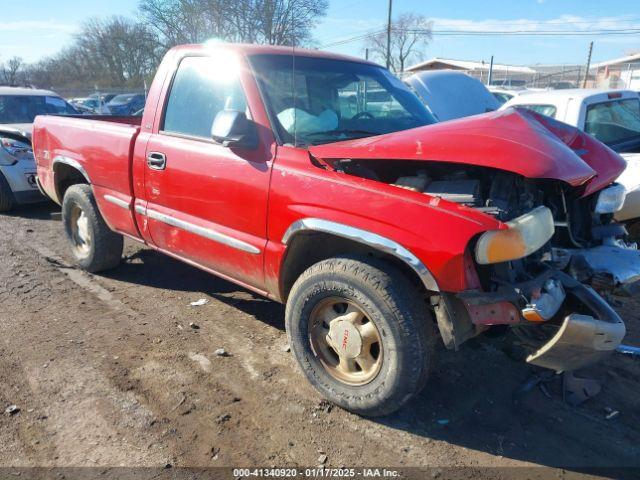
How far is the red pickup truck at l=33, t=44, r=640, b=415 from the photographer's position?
2408 mm

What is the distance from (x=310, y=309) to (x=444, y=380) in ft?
3.32

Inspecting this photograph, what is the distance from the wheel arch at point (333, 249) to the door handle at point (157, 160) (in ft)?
4.13

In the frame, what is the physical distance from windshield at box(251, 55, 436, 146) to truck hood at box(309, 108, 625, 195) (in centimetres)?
41

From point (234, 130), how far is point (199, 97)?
864mm

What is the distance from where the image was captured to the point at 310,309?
294 centimetres

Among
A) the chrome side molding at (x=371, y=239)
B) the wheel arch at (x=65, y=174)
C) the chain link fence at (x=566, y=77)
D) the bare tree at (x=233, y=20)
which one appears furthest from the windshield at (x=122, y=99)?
the chrome side molding at (x=371, y=239)

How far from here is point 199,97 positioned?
144 inches

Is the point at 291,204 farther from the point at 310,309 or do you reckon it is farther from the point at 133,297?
the point at 133,297

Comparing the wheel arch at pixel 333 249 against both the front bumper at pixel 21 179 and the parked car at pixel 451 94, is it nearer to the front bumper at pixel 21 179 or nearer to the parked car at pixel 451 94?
the parked car at pixel 451 94

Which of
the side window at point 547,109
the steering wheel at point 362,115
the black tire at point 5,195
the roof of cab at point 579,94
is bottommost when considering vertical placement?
the black tire at point 5,195

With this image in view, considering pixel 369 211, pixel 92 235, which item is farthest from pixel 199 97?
pixel 92 235

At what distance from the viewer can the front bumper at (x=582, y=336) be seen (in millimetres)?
2299

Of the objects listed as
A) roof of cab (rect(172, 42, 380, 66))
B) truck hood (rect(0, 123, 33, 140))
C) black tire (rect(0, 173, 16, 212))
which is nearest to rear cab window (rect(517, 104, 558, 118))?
roof of cab (rect(172, 42, 380, 66))

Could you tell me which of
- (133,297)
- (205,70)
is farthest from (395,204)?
(133,297)
